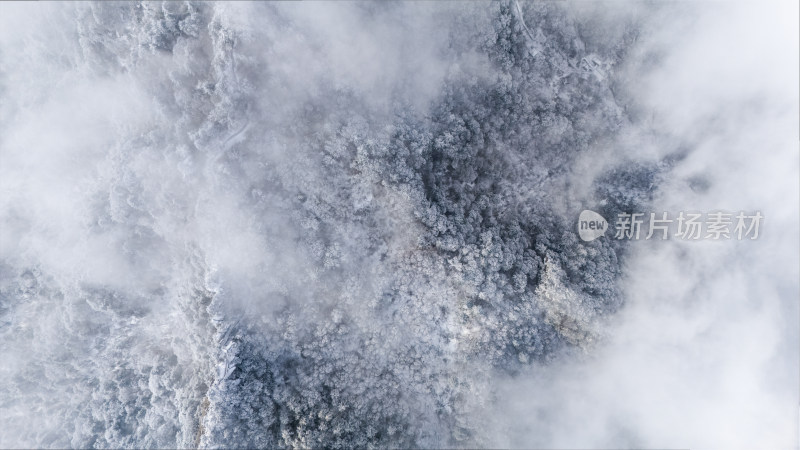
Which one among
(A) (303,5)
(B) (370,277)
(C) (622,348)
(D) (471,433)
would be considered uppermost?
(A) (303,5)

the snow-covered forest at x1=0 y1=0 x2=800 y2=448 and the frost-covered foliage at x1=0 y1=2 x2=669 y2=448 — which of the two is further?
the snow-covered forest at x1=0 y1=0 x2=800 y2=448

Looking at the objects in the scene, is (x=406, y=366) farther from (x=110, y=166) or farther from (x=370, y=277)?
(x=110, y=166)

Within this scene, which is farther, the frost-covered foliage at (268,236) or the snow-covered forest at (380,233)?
the snow-covered forest at (380,233)

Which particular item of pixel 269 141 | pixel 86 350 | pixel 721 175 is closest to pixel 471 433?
pixel 269 141
